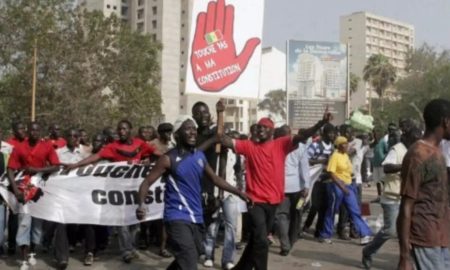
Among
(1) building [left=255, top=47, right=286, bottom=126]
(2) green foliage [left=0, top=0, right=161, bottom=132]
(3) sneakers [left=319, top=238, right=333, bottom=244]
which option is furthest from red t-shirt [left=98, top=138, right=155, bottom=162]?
(1) building [left=255, top=47, right=286, bottom=126]

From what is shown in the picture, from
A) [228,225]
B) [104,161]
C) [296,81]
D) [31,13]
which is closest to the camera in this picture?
[228,225]

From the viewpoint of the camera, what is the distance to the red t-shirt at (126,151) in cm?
786

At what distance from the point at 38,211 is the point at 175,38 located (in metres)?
74.9

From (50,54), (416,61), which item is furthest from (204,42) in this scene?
(416,61)

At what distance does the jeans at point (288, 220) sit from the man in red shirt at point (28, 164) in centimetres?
313

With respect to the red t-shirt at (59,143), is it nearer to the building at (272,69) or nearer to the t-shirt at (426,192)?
the t-shirt at (426,192)

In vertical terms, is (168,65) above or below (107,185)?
above

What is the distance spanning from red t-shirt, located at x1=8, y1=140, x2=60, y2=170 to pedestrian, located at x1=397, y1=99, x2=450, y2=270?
16.5 feet

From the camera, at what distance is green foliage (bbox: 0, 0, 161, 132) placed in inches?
1111

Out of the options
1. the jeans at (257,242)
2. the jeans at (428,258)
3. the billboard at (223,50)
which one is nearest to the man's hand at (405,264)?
the jeans at (428,258)

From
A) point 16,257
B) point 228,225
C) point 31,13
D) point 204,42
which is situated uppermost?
point 31,13

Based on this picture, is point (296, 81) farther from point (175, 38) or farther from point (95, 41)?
point (175, 38)

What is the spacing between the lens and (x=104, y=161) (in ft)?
26.3

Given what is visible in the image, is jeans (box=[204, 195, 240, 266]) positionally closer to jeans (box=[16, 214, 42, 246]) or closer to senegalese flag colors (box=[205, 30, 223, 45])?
senegalese flag colors (box=[205, 30, 223, 45])
